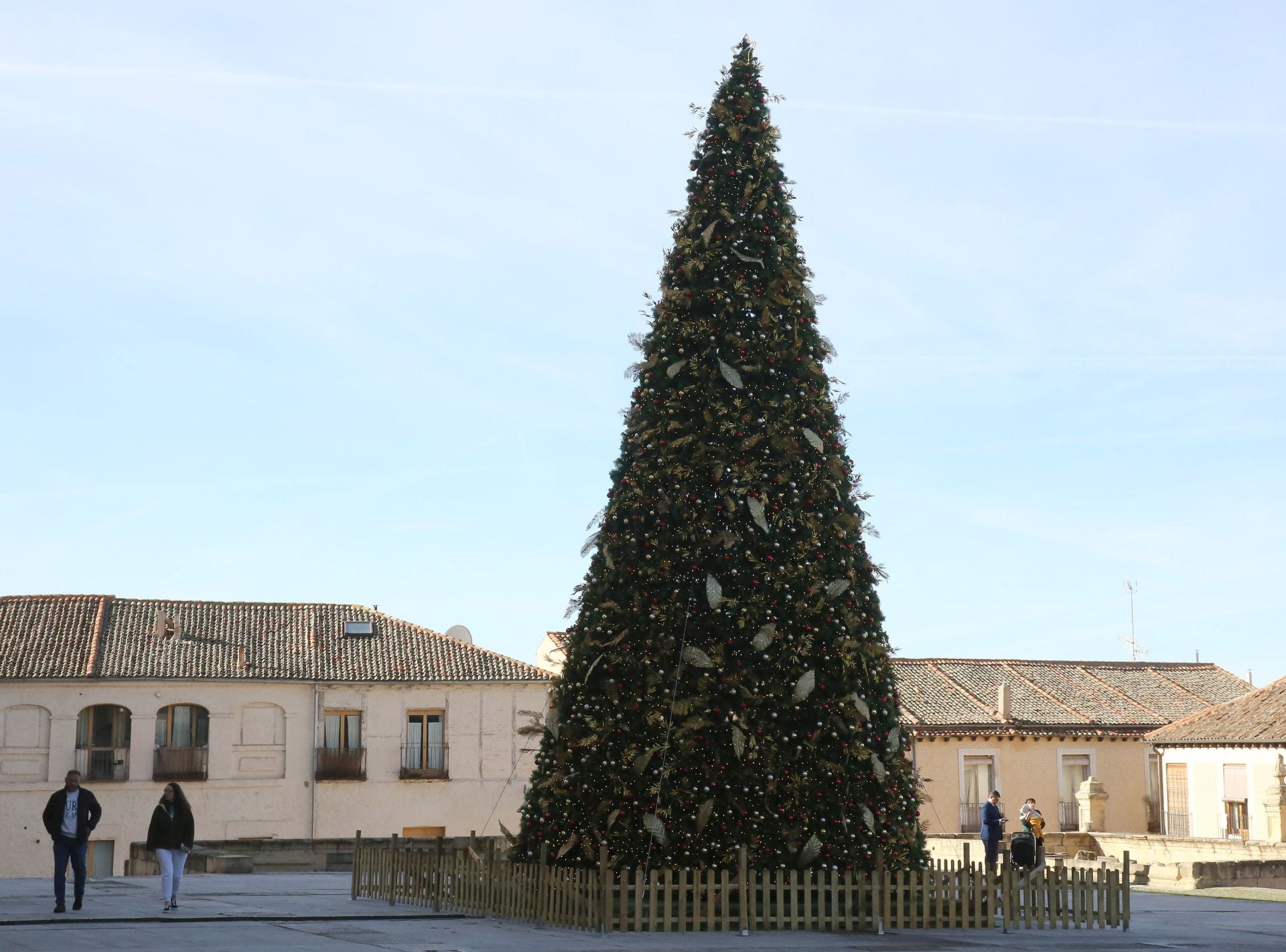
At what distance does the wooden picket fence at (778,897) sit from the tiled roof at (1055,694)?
31453 millimetres

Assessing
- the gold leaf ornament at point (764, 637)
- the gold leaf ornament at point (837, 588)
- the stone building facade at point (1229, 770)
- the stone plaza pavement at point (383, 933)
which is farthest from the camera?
the stone building facade at point (1229, 770)

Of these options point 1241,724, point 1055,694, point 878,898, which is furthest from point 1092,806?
point 878,898

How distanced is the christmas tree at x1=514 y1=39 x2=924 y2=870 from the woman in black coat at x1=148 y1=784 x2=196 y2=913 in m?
4.27

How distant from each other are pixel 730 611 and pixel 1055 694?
1624 inches

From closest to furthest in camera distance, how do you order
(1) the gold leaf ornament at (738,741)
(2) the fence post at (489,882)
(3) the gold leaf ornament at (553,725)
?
1. (1) the gold leaf ornament at (738,741)
2. (3) the gold leaf ornament at (553,725)
3. (2) the fence post at (489,882)

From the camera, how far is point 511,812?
47.3 metres

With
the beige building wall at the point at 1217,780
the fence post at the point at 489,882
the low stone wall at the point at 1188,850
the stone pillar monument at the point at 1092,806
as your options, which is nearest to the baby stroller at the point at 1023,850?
the fence post at the point at 489,882

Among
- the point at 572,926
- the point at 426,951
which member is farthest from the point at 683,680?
the point at 426,951

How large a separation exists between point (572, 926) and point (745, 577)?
377cm

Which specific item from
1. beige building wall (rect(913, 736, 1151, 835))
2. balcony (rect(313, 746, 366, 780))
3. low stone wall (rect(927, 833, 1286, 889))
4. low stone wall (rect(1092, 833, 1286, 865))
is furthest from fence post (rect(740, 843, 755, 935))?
beige building wall (rect(913, 736, 1151, 835))

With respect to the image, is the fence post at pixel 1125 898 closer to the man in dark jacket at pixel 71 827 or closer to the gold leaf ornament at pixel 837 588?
the gold leaf ornament at pixel 837 588

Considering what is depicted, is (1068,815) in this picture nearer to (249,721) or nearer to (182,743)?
(249,721)

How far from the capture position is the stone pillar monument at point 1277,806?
123 feet

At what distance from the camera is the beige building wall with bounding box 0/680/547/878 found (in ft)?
141
